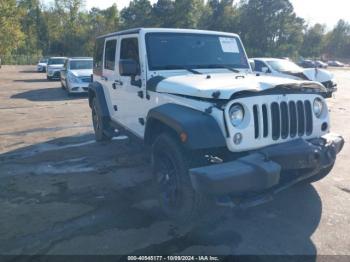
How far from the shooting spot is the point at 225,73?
5109 millimetres

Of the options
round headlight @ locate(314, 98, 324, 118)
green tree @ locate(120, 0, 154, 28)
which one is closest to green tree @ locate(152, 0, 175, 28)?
green tree @ locate(120, 0, 154, 28)

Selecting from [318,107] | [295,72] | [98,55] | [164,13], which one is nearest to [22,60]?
[164,13]

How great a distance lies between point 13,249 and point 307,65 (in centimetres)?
4122

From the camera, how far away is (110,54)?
644 cm

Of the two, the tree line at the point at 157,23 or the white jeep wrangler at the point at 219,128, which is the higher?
the tree line at the point at 157,23

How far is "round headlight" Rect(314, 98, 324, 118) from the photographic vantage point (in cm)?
422

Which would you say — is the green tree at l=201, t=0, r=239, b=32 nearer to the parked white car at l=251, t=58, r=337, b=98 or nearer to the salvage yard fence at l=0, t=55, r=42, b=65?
the salvage yard fence at l=0, t=55, r=42, b=65

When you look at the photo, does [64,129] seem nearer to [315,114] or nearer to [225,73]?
[225,73]

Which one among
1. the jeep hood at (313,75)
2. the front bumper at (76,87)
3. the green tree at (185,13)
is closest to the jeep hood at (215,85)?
the jeep hood at (313,75)

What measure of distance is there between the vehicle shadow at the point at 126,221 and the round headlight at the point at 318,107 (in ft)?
3.76

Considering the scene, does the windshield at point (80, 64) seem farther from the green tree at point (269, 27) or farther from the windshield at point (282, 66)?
the green tree at point (269, 27)

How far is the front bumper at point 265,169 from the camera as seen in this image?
10.6 feet

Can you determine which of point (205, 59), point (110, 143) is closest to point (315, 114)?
point (205, 59)

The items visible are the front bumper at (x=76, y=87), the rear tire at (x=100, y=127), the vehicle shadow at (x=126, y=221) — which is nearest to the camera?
the vehicle shadow at (x=126, y=221)
